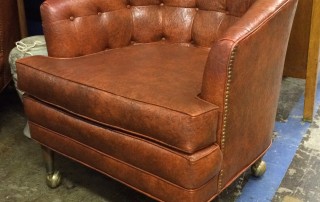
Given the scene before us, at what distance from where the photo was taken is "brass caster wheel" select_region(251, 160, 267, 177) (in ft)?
4.75

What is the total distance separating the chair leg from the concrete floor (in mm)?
25

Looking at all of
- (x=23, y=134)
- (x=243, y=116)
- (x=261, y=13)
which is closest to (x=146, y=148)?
(x=243, y=116)

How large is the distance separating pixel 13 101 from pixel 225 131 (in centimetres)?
138

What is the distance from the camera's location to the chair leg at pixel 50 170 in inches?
56.2

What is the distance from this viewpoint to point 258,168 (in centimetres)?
145

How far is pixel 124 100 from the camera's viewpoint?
3.48 ft

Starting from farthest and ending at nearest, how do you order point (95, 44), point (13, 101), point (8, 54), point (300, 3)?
point (13, 101) < point (300, 3) < point (8, 54) < point (95, 44)

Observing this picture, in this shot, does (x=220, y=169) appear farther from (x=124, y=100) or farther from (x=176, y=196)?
(x=124, y=100)

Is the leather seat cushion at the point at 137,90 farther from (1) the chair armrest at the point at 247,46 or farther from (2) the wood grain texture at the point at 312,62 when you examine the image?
(2) the wood grain texture at the point at 312,62

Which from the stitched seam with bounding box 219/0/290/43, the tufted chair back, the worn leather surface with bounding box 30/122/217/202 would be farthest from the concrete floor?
the stitched seam with bounding box 219/0/290/43

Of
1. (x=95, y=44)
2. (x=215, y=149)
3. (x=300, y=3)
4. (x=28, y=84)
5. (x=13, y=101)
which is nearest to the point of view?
(x=215, y=149)

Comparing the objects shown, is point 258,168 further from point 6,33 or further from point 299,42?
point 6,33

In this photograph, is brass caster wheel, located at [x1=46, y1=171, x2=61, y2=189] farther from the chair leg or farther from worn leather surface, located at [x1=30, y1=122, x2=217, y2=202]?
worn leather surface, located at [x1=30, y1=122, x2=217, y2=202]

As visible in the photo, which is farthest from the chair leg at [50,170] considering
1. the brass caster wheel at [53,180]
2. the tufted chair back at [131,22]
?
the tufted chair back at [131,22]
